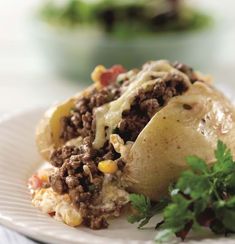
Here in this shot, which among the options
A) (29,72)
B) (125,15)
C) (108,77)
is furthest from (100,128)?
(29,72)

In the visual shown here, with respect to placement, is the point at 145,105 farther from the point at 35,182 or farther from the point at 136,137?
the point at 35,182

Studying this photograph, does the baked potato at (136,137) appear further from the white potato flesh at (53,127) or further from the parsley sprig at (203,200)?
the parsley sprig at (203,200)

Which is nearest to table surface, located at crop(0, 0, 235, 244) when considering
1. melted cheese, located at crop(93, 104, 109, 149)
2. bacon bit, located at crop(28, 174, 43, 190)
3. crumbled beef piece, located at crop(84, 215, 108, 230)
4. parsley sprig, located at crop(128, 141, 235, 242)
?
bacon bit, located at crop(28, 174, 43, 190)

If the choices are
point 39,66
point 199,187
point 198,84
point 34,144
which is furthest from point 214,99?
point 39,66

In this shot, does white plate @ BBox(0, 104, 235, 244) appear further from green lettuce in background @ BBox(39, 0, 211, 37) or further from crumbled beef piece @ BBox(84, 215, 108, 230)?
green lettuce in background @ BBox(39, 0, 211, 37)

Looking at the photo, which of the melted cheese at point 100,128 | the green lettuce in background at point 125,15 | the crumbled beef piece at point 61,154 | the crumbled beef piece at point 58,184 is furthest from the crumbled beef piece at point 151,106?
the green lettuce in background at point 125,15

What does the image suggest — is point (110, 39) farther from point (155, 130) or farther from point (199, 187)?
point (199, 187)
